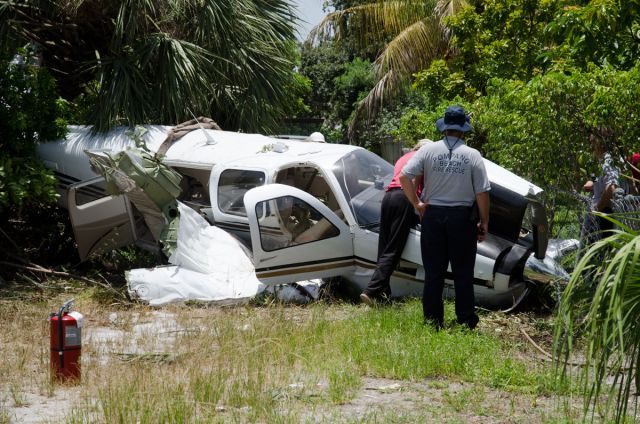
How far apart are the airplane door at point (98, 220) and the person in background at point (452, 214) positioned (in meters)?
5.36

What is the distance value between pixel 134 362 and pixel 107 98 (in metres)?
7.38

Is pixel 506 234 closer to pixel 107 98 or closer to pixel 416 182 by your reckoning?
pixel 416 182

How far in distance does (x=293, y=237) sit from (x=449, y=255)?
273cm

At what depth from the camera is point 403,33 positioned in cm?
2048

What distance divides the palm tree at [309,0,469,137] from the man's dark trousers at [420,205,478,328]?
11.4m

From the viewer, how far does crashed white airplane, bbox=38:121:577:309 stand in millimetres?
10117

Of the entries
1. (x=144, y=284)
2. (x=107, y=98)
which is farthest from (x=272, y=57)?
(x=144, y=284)

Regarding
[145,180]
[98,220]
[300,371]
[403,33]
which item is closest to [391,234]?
[300,371]

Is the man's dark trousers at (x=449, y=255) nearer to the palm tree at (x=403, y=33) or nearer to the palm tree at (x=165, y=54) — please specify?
the palm tree at (x=165, y=54)

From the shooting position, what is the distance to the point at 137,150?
461 inches

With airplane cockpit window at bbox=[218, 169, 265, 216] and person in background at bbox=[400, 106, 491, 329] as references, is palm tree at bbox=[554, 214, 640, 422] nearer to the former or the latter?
person in background at bbox=[400, 106, 491, 329]

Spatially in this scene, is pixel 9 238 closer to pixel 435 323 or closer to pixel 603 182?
pixel 435 323

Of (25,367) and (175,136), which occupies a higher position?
(175,136)

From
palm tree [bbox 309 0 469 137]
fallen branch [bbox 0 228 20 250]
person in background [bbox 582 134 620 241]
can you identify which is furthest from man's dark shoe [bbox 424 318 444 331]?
palm tree [bbox 309 0 469 137]
